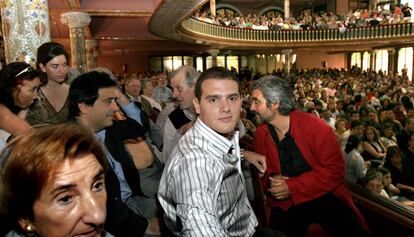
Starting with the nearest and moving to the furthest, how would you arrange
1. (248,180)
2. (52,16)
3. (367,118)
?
1. (248,180)
2. (367,118)
3. (52,16)

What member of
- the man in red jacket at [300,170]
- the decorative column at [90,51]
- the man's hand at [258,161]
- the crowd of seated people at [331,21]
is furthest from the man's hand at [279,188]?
the crowd of seated people at [331,21]

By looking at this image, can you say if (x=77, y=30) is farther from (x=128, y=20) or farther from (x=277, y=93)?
(x=277, y=93)

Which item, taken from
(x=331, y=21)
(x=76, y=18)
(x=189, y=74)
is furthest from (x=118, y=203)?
(x=331, y=21)

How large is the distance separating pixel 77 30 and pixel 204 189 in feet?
27.8

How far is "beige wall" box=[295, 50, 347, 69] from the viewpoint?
27422 millimetres

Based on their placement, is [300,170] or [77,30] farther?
[77,30]

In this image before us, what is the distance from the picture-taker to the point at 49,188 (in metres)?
1.01

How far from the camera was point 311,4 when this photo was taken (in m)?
29.7

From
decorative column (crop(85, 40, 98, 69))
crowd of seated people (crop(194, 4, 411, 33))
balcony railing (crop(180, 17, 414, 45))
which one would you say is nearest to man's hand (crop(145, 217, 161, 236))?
decorative column (crop(85, 40, 98, 69))

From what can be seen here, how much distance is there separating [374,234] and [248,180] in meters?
1.04

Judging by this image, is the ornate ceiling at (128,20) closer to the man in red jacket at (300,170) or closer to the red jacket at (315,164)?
the man in red jacket at (300,170)

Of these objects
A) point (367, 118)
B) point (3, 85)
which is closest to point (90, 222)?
point (3, 85)

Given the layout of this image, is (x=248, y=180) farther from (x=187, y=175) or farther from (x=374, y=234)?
(x=187, y=175)

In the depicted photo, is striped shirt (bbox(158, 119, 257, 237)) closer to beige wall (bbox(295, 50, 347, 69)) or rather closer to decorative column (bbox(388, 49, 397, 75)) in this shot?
decorative column (bbox(388, 49, 397, 75))
